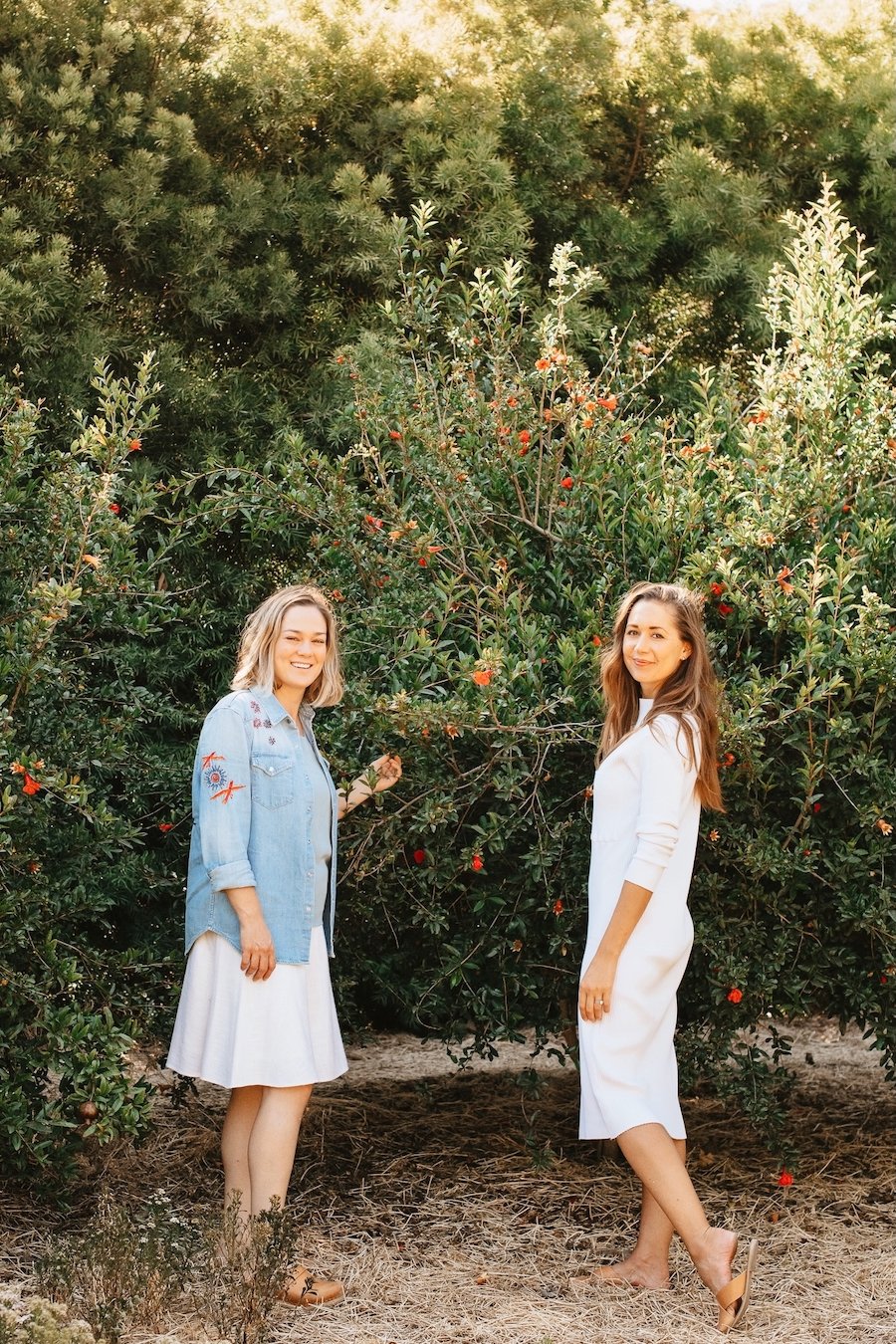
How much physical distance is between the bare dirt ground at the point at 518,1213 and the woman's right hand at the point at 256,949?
0.86 metres

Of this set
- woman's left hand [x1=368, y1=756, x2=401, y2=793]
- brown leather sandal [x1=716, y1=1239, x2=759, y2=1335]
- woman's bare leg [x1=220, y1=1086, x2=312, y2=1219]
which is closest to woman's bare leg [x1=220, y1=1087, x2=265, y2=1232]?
woman's bare leg [x1=220, y1=1086, x2=312, y2=1219]

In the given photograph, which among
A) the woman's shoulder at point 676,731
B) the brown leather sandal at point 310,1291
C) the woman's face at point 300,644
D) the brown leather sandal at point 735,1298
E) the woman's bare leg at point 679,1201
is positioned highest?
the woman's face at point 300,644

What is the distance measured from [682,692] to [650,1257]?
1584mm

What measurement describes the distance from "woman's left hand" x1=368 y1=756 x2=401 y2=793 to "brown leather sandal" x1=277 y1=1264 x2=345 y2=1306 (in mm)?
1325

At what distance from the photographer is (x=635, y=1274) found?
3869mm

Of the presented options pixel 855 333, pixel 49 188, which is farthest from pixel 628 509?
pixel 49 188

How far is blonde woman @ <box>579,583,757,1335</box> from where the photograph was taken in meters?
3.56

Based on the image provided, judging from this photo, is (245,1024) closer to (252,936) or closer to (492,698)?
(252,936)

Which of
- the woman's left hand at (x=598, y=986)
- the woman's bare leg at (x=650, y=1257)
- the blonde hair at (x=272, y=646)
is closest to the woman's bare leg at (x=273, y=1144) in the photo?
the woman's left hand at (x=598, y=986)

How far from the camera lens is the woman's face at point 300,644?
3842 mm

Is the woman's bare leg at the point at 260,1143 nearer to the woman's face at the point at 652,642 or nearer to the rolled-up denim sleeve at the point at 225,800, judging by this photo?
the rolled-up denim sleeve at the point at 225,800

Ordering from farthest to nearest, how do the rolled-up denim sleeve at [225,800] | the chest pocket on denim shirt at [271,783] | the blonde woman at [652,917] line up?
1. the chest pocket on denim shirt at [271,783]
2. the rolled-up denim sleeve at [225,800]
3. the blonde woman at [652,917]

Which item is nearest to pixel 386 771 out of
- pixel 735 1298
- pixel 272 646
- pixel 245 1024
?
pixel 272 646

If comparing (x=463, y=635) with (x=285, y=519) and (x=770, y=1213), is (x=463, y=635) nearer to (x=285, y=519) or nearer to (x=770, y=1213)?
(x=285, y=519)
